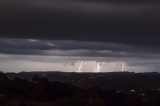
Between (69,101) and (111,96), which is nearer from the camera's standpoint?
(69,101)

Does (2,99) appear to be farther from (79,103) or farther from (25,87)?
(25,87)

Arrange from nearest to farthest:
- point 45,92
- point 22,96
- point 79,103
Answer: point 79,103 → point 22,96 → point 45,92

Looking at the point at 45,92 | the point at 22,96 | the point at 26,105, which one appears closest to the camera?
the point at 26,105

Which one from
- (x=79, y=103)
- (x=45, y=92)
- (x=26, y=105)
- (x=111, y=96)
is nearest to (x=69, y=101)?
(x=79, y=103)

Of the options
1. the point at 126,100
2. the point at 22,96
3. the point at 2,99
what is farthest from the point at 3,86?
the point at 126,100

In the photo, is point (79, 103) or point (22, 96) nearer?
point (79, 103)

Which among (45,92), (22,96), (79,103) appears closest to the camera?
(79,103)

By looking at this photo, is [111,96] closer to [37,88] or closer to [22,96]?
[37,88]
